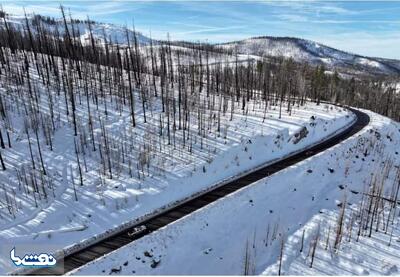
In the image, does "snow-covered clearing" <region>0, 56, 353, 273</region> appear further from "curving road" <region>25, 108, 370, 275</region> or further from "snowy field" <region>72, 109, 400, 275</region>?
"snowy field" <region>72, 109, 400, 275</region>

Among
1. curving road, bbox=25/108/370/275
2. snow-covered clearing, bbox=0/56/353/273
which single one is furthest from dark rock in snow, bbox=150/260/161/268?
snow-covered clearing, bbox=0/56/353/273

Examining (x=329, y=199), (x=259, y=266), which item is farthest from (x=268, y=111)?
(x=259, y=266)

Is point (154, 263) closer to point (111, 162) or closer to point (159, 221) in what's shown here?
point (159, 221)

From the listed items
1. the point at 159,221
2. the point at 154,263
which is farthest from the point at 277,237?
the point at 154,263

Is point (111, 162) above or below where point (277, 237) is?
above

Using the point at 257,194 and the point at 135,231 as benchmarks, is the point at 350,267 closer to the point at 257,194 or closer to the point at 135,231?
the point at 257,194
